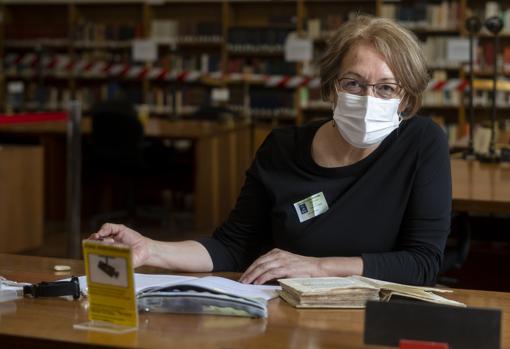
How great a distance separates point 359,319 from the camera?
165 centimetres

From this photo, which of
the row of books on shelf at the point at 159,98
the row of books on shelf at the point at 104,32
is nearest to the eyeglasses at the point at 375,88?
the row of books on shelf at the point at 159,98

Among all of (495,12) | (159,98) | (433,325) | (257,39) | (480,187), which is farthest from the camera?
(159,98)

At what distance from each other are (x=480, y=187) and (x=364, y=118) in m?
1.49

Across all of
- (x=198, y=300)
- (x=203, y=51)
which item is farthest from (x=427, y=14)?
(x=198, y=300)

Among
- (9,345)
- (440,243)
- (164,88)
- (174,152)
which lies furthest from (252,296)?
(164,88)

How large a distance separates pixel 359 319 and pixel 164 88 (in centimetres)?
918

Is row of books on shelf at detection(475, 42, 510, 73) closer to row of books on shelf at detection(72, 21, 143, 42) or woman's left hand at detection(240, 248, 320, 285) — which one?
row of books on shelf at detection(72, 21, 143, 42)

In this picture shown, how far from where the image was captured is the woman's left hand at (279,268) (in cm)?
194

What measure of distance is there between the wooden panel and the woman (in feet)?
12.3

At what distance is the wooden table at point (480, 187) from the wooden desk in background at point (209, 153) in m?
3.13

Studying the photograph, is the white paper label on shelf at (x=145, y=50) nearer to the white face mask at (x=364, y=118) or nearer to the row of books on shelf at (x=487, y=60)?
the row of books on shelf at (x=487, y=60)

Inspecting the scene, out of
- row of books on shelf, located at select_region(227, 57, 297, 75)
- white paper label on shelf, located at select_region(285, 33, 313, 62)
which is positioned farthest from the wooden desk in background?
row of books on shelf, located at select_region(227, 57, 297, 75)

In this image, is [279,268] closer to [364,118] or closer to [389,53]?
[364,118]

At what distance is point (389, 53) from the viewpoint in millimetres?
2139
